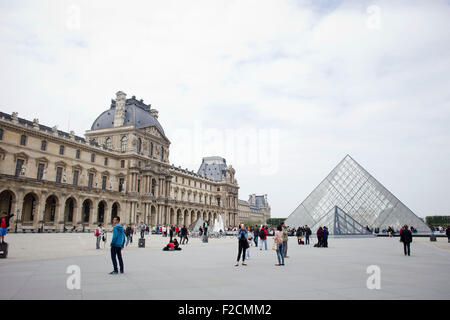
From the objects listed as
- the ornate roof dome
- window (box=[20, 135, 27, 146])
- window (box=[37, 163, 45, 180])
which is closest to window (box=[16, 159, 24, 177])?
window (box=[20, 135, 27, 146])

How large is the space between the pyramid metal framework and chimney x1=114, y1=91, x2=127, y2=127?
113 feet

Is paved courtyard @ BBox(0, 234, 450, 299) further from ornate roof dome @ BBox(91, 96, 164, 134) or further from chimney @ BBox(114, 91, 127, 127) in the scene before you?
chimney @ BBox(114, 91, 127, 127)

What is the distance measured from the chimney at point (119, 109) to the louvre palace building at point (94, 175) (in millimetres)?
181

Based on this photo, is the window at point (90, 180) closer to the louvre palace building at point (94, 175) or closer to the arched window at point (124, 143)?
the louvre palace building at point (94, 175)

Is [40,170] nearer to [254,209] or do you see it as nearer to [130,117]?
[130,117]

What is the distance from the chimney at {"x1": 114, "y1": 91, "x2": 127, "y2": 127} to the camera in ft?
186

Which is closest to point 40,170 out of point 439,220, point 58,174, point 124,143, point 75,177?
point 58,174

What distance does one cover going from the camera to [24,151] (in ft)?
122

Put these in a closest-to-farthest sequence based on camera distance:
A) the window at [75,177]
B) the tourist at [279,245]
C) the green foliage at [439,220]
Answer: the tourist at [279,245] → the window at [75,177] → the green foliage at [439,220]

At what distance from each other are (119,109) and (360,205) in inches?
1719

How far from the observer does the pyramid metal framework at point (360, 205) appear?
4191 cm

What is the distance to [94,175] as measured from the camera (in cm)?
4797

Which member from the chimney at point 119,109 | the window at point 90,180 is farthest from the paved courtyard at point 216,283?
the chimney at point 119,109
